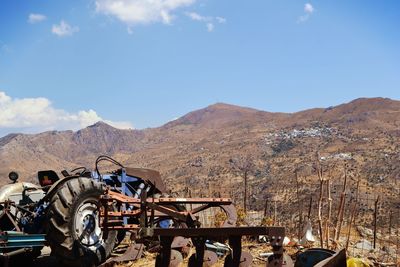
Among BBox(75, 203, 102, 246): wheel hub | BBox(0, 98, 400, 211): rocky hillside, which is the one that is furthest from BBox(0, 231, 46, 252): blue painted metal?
BBox(0, 98, 400, 211): rocky hillside

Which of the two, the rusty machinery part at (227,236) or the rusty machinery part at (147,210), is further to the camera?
the rusty machinery part at (147,210)

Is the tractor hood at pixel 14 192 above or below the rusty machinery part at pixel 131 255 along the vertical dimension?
above

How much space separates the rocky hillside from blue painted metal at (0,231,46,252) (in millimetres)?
20284

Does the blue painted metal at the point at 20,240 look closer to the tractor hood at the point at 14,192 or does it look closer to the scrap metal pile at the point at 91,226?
the scrap metal pile at the point at 91,226

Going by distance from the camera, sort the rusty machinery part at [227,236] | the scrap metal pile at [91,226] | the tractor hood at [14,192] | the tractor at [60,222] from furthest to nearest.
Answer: the tractor hood at [14,192] < the tractor at [60,222] < the scrap metal pile at [91,226] < the rusty machinery part at [227,236]

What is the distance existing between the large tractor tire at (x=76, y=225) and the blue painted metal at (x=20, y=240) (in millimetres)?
124

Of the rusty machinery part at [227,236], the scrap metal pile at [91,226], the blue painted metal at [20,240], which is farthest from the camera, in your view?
the blue painted metal at [20,240]

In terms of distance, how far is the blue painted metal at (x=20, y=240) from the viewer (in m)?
5.70

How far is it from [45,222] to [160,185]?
3298 mm

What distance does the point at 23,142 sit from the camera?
263ft

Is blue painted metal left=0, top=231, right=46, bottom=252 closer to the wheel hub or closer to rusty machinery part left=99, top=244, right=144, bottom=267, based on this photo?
the wheel hub

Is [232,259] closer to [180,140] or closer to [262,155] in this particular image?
[262,155]

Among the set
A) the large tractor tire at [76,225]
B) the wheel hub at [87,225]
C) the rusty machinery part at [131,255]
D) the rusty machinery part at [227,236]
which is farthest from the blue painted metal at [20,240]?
the rusty machinery part at [227,236]

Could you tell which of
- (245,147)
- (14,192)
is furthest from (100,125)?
(14,192)
